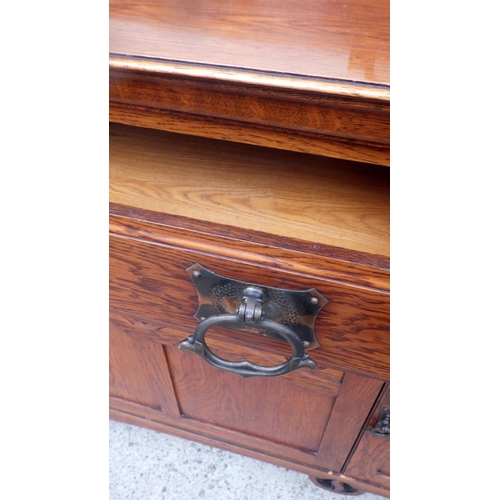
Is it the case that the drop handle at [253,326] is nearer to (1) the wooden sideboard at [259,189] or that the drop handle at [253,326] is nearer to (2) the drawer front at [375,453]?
(1) the wooden sideboard at [259,189]

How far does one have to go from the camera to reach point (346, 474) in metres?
0.57

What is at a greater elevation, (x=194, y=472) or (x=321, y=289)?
(x=321, y=289)

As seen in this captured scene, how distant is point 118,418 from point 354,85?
60cm

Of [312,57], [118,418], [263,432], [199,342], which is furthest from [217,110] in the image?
[118,418]

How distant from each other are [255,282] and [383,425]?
239mm

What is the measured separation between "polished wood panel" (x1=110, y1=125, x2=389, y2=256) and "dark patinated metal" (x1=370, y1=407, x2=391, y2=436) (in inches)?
7.9

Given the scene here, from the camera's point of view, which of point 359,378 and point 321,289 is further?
point 359,378

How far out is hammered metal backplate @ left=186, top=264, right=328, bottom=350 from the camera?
0.30 m

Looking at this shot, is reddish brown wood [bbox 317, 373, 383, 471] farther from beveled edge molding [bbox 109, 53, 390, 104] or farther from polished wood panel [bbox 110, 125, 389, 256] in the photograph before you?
beveled edge molding [bbox 109, 53, 390, 104]

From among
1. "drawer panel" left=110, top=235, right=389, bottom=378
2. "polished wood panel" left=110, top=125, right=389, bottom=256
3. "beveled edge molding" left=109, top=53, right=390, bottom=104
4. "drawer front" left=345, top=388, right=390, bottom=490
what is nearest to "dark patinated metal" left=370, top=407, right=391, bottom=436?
"drawer front" left=345, top=388, right=390, bottom=490

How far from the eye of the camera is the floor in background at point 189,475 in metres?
0.68

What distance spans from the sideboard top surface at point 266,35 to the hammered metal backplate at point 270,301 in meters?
0.13

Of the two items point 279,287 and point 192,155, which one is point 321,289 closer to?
point 279,287
